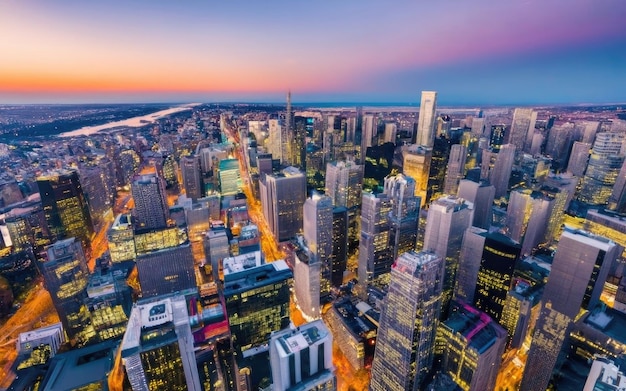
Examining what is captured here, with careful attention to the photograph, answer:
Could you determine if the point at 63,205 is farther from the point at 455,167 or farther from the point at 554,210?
the point at 554,210

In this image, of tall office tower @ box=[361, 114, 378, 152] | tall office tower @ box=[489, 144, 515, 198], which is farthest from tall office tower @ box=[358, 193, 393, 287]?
tall office tower @ box=[361, 114, 378, 152]

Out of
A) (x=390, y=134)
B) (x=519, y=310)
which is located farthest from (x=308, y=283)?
(x=390, y=134)

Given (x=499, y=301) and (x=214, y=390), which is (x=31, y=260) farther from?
(x=499, y=301)

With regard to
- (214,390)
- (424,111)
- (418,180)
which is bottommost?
(214,390)

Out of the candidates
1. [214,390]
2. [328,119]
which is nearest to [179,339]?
[214,390]

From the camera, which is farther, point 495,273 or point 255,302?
point 495,273
